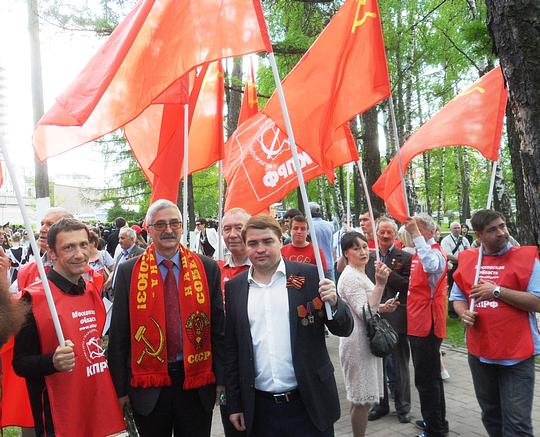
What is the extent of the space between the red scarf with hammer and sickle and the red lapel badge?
0.66 metres

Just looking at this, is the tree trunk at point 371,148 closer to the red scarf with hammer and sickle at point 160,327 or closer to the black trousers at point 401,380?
the black trousers at point 401,380

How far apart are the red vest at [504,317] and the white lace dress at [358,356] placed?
85 centimetres

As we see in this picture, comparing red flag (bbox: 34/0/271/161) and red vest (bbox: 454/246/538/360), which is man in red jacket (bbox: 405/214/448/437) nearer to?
red vest (bbox: 454/246/538/360)

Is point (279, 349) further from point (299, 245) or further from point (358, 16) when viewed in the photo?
point (299, 245)

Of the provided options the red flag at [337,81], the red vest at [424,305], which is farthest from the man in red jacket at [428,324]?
the red flag at [337,81]

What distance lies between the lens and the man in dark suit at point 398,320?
5.43 metres

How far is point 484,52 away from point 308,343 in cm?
304

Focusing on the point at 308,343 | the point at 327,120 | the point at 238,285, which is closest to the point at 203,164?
the point at 327,120

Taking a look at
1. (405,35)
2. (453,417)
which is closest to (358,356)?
(453,417)

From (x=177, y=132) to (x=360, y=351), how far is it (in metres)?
2.81

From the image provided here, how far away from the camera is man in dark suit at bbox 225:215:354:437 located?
10.1 feet

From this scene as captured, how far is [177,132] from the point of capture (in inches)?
205

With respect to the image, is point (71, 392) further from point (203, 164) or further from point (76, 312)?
point (203, 164)

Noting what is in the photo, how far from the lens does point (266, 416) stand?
3.12 meters
